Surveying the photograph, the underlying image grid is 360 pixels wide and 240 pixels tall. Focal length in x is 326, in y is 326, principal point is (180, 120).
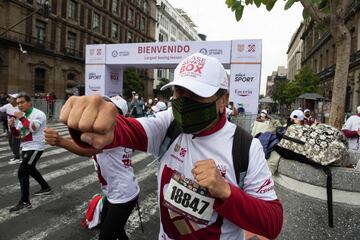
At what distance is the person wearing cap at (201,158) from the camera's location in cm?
136

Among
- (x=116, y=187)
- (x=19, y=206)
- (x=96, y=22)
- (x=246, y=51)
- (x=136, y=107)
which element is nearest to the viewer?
(x=116, y=187)

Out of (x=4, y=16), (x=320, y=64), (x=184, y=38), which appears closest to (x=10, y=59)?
(x=4, y=16)

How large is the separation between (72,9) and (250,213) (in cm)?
3896

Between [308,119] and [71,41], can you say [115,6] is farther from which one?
[308,119]

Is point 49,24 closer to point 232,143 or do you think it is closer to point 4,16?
point 4,16

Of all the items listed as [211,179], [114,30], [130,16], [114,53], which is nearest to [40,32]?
[114,30]

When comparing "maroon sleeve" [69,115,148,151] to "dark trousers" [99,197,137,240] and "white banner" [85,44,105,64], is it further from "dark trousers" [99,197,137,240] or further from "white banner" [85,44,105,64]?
"white banner" [85,44,105,64]

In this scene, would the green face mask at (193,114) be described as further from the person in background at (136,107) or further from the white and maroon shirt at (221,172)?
the person in background at (136,107)

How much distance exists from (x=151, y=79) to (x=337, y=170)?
178 feet

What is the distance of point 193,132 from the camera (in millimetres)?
1595

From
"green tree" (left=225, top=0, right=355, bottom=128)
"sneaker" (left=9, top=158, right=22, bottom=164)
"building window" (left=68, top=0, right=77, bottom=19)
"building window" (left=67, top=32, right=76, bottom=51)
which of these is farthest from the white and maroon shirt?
"building window" (left=68, top=0, right=77, bottom=19)

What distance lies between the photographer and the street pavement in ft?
14.7

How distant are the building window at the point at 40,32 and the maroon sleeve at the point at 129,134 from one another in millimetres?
32671

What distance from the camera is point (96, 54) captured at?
720 inches
